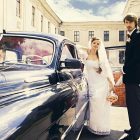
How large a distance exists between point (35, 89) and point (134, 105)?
288 centimetres

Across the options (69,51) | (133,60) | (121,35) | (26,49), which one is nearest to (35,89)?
(26,49)

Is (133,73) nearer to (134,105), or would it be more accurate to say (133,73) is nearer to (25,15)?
(134,105)

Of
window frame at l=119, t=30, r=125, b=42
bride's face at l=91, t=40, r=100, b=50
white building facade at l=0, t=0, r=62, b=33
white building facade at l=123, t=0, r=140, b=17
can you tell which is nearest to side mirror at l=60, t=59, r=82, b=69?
bride's face at l=91, t=40, r=100, b=50

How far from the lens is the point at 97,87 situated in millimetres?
6168

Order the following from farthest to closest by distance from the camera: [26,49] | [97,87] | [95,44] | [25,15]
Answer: [25,15] < [97,87] < [95,44] < [26,49]

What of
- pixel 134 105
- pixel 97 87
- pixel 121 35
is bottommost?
pixel 134 105

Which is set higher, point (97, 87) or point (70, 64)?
point (70, 64)

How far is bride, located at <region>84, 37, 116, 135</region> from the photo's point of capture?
612 centimetres

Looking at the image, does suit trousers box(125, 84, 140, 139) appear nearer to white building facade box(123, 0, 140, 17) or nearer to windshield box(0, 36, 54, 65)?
windshield box(0, 36, 54, 65)

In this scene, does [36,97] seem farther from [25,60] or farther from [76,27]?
[76,27]

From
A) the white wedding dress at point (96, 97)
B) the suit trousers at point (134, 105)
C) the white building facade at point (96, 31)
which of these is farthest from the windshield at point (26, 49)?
the white building facade at point (96, 31)

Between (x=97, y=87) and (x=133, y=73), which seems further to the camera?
(x=97, y=87)

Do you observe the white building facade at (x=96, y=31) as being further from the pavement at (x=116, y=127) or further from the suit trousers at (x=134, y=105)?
the suit trousers at (x=134, y=105)

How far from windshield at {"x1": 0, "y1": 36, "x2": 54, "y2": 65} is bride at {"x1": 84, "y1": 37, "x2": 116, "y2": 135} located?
222 cm
